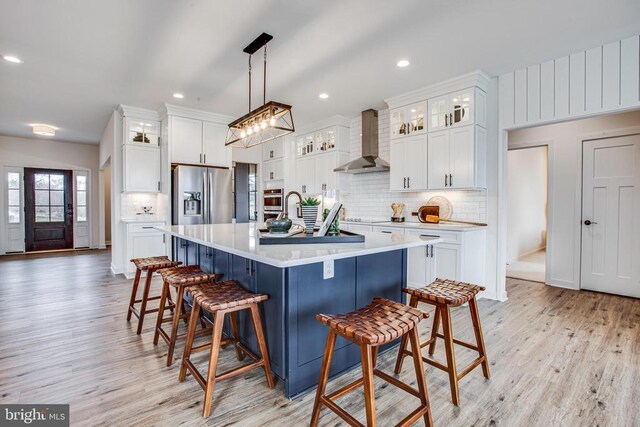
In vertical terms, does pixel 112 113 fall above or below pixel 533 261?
above

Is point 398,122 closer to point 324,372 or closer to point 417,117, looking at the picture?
point 417,117

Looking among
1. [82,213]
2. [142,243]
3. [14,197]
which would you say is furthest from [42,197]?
[142,243]

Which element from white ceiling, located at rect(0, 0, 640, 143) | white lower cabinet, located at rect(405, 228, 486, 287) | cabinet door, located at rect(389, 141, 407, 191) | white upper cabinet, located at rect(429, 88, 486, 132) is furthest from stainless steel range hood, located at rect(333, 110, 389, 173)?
white lower cabinet, located at rect(405, 228, 486, 287)

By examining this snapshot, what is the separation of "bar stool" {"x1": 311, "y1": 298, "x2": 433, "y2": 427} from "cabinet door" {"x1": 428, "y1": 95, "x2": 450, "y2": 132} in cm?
307

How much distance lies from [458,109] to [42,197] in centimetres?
921

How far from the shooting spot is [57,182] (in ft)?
25.9

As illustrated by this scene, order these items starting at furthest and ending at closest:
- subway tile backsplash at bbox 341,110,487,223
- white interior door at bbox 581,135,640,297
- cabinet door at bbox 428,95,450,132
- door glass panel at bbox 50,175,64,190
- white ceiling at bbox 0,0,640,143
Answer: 1. door glass panel at bbox 50,175,64,190
2. subway tile backsplash at bbox 341,110,487,223
3. cabinet door at bbox 428,95,450,132
4. white interior door at bbox 581,135,640,297
5. white ceiling at bbox 0,0,640,143

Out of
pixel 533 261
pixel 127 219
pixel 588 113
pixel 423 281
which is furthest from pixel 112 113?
pixel 533 261

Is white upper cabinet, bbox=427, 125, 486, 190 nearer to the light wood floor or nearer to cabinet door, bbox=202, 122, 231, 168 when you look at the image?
the light wood floor

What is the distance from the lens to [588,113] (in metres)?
3.24

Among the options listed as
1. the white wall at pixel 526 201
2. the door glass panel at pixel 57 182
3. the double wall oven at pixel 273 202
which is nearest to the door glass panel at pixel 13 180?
the door glass panel at pixel 57 182

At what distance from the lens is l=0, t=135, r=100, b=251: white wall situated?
7.30m

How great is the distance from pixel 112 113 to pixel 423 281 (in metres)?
5.66

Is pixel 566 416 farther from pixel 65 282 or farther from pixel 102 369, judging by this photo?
pixel 65 282
